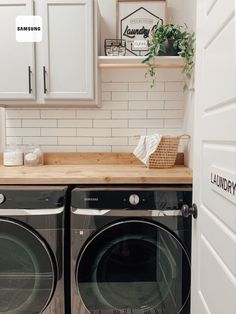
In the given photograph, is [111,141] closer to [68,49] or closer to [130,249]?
[68,49]

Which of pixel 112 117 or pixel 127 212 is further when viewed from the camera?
pixel 112 117

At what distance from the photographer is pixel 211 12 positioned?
116cm

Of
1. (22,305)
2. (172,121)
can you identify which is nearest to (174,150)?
(172,121)

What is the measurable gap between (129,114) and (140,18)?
763 mm

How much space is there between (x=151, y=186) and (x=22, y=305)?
1.02 meters

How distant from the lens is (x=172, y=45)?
2131 mm

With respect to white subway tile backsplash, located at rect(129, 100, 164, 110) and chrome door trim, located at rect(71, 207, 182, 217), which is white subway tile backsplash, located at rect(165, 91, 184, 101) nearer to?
white subway tile backsplash, located at rect(129, 100, 164, 110)

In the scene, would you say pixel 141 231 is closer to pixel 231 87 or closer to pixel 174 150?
pixel 174 150

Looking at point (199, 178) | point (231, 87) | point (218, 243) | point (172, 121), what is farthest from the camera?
point (172, 121)

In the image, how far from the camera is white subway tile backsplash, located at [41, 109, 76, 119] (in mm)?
2494

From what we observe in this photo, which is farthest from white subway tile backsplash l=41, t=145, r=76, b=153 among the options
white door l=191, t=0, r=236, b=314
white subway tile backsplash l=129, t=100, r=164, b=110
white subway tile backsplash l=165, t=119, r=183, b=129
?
white door l=191, t=0, r=236, b=314

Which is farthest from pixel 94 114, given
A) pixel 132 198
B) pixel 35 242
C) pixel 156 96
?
pixel 35 242

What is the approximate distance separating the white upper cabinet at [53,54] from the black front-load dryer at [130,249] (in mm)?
841

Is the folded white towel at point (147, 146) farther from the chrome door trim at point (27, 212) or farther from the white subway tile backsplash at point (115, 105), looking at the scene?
the chrome door trim at point (27, 212)
